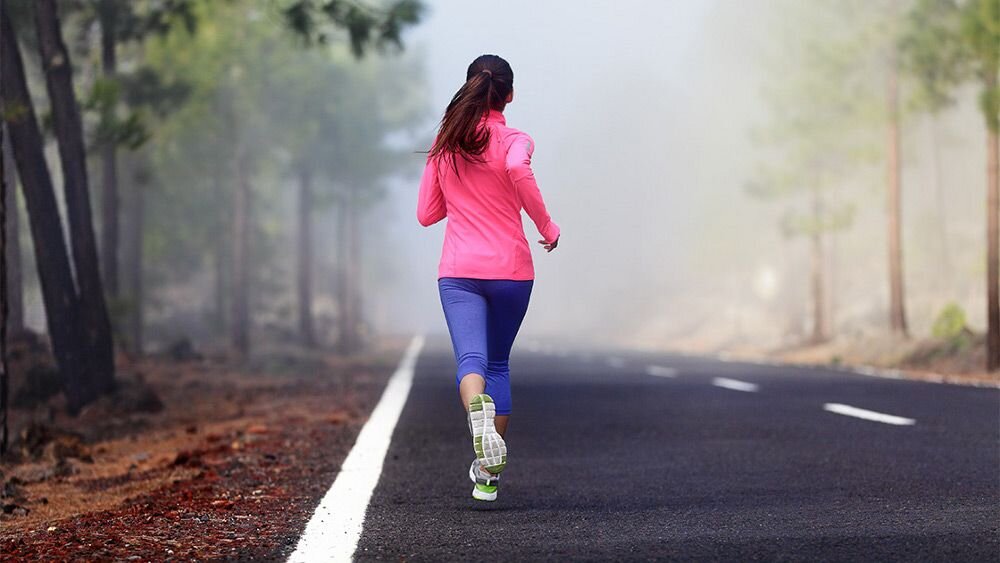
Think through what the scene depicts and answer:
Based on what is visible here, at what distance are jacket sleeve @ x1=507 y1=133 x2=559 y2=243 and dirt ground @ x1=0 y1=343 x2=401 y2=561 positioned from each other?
186cm

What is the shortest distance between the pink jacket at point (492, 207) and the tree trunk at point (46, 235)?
753 cm

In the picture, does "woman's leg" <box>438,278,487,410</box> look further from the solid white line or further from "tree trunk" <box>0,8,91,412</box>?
"tree trunk" <box>0,8,91,412</box>

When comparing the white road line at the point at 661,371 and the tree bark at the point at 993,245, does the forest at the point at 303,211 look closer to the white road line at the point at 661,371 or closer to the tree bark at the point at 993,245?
the tree bark at the point at 993,245

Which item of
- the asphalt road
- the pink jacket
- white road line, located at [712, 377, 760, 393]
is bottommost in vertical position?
white road line, located at [712, 377, 760, 393]

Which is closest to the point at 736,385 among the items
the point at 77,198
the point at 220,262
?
the point at 77,198

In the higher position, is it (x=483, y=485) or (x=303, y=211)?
(x=303, y=211)

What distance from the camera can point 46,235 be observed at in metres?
13.8

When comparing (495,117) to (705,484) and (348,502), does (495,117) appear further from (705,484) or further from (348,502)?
(705,484)

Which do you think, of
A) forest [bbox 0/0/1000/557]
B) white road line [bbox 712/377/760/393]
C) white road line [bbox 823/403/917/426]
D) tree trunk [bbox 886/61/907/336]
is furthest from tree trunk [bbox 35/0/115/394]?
tree trunk [bbox 886/61/907/336]

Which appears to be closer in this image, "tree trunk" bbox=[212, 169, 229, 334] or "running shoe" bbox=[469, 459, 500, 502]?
"running shoe" bbox=[469, 459, 500, 502]

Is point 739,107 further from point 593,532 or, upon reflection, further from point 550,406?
point 593,532

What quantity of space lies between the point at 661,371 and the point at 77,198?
10.6m

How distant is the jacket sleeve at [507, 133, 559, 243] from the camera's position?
21.3 ft

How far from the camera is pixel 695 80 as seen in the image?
3625 inches
